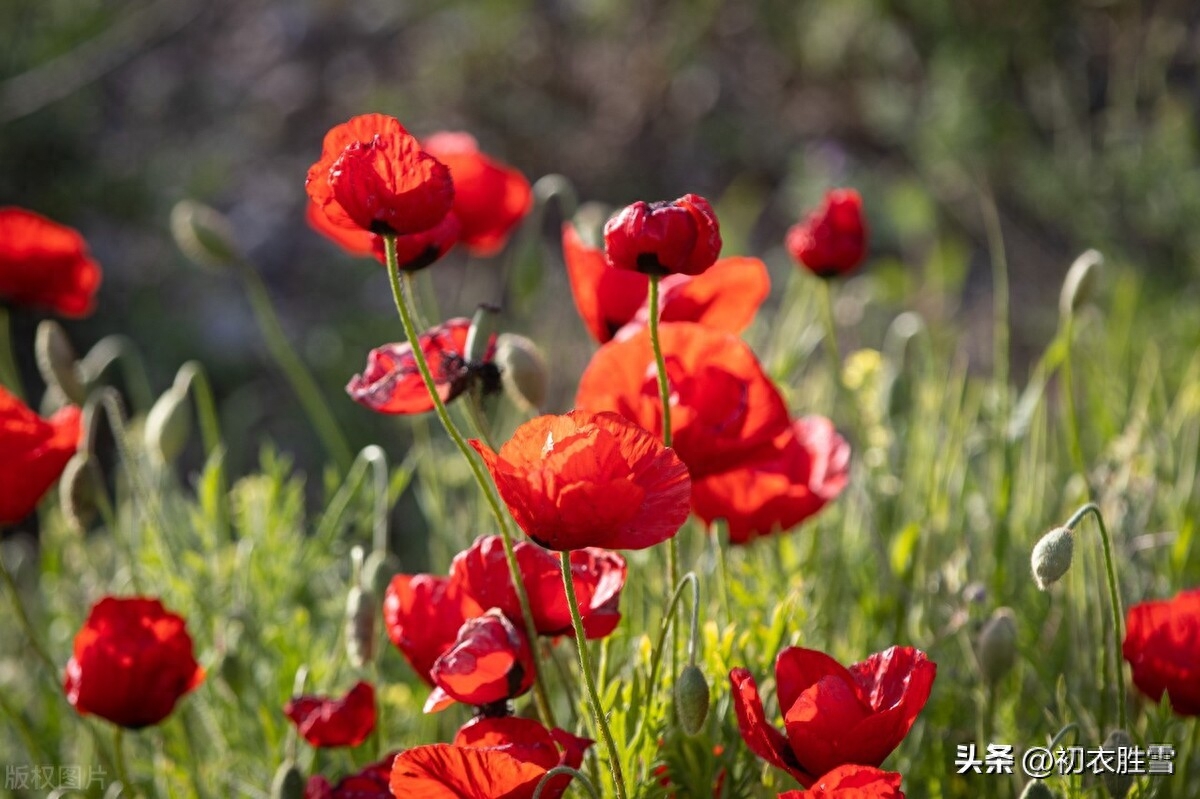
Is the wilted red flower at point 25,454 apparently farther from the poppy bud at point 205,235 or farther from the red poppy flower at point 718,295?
the red poppy flower at point 718,295

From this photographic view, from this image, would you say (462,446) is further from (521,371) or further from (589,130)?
(589,130)

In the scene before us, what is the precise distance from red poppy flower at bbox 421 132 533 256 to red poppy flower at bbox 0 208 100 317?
1.08 feet

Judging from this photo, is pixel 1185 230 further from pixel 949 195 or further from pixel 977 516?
pixel 977 516

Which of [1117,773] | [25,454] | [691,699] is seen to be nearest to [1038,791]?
[1117,773]

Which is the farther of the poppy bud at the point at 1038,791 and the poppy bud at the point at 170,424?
the poppy bud at the point at 170,424

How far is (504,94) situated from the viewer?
143 inches

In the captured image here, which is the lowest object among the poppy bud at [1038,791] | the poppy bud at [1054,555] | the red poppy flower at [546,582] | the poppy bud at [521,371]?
the poppy bud at [1038,791]

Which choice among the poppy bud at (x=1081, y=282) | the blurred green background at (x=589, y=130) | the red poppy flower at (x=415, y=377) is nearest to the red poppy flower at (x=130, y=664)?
the red poppy flower at (x=415, y=377)

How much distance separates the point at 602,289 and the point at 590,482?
37cm

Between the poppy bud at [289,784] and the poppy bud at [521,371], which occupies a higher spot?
the poppy bud at [521,371]

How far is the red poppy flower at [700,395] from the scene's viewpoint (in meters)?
0.85

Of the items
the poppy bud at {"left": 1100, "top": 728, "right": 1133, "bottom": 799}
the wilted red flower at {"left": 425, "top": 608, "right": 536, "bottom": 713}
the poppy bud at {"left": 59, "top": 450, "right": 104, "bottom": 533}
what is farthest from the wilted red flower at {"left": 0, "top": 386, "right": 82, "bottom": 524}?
the poppy bud at {"left": 1100, "top": 728, "right": 1133, "bottom": 799}

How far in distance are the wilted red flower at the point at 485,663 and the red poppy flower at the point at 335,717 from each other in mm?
119

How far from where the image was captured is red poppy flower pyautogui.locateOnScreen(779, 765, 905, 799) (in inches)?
25.1
